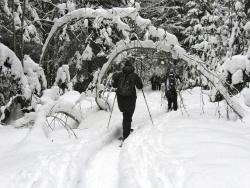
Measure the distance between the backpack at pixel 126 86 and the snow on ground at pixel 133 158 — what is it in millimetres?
1184

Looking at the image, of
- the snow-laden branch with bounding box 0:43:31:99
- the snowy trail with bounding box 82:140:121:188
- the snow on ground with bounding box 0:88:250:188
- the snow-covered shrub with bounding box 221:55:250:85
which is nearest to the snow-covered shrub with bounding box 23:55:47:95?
the snow-laden branch with bounding box 0:43:31:99

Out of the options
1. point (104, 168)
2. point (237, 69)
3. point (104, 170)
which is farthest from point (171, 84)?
point (104, 170)

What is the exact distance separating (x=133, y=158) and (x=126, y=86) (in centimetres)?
334

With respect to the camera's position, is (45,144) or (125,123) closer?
(45,144)

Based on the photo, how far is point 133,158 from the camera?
8.31 metres

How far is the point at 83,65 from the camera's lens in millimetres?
22703

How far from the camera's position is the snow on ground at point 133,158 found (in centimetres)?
656

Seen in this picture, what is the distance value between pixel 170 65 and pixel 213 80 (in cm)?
152

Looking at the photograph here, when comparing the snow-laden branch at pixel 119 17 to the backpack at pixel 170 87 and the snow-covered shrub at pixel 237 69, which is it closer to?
the snow-covered shrub at pixel 237 69

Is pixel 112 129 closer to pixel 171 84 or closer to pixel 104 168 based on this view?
pixel 104 168

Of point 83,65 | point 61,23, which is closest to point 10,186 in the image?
point 61,23

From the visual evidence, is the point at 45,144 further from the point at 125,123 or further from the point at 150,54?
the point at 150,54

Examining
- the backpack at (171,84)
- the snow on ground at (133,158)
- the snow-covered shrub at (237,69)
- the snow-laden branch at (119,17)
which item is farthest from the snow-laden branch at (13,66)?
the backpack at (171,84)

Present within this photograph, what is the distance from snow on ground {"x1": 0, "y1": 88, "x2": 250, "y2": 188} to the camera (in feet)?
21.5
